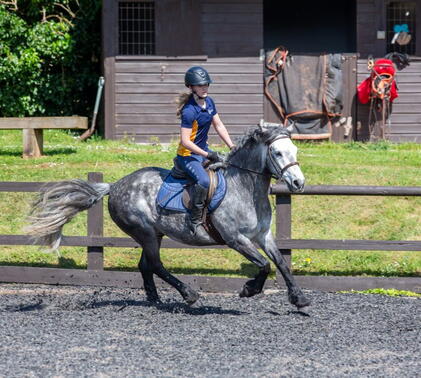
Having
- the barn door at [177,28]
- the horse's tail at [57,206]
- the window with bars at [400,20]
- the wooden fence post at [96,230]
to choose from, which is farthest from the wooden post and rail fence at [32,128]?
the window with bars at [400,20]

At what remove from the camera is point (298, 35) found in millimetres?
22781

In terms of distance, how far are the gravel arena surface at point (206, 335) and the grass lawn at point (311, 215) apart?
129 cm

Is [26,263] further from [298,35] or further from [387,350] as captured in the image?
[298,35]

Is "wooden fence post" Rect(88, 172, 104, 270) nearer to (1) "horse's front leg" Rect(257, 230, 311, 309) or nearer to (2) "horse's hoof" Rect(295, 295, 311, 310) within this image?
(1) "horse's front leg" Rect(257, 230, 311, 309)

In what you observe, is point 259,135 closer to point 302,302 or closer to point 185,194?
point 185,194

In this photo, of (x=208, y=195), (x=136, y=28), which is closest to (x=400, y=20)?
(x=136, y=28)

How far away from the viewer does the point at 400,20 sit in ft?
66.4

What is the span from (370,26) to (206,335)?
1336 cm

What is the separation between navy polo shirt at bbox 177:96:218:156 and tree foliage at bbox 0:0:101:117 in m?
12.6

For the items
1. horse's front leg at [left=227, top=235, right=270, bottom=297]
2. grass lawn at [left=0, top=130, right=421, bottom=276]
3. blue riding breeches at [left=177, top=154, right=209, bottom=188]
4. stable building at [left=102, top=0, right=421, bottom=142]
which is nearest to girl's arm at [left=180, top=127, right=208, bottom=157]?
blue riding breeches at [left=177, top=154, right=209, bottom=188]

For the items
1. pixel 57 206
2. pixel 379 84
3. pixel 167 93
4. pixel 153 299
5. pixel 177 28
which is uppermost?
pixel 177 28

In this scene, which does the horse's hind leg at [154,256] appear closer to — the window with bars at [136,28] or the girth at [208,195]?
the girth at [208,195]

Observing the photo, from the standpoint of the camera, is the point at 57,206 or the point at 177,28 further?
the point at 177,28

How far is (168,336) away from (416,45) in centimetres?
1378
